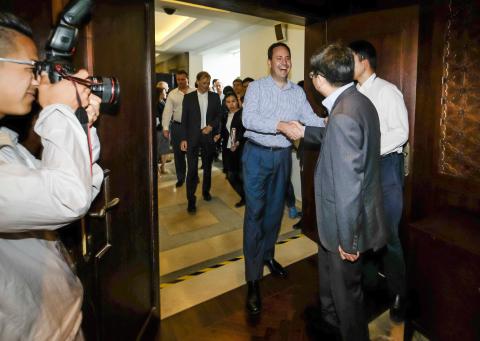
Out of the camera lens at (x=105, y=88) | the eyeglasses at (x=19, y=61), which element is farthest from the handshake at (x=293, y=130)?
the eyeglasses at (x=19, y=61)

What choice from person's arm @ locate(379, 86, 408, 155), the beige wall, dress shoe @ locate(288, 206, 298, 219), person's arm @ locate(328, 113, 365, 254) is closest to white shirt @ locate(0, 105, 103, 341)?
person's arm @ locate(328, 113, 365, 254)

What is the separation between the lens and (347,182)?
142cm

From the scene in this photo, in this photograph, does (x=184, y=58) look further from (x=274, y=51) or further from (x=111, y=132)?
(x=111, y=132)

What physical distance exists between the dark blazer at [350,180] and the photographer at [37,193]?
102 centimetres

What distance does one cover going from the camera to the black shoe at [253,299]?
6.86 ft

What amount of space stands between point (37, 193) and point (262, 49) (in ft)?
16.7

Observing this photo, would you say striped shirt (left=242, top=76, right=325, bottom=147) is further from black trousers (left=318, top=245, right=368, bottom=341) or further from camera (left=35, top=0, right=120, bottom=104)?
camera (left=35, top=0, right=120, bottom=104)

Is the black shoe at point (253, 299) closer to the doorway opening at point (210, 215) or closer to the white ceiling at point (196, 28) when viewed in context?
the doorway opening at point (210, 215)

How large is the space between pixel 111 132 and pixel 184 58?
9.07 metres

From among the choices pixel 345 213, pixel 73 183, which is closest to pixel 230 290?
pixel 345 213

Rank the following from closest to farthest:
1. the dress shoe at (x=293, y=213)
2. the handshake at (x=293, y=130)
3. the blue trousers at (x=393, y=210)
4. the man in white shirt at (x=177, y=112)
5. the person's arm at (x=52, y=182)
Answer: the person's arm at (x=52, y=182) → the handshake at (x=293, y=130) → the blue trousers at (x=393, y=210) → the dress shoe at (x=293, y=213) → the man in white shirt at (x=177, y=112)

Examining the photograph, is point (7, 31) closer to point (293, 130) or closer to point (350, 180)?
point (350, 180)

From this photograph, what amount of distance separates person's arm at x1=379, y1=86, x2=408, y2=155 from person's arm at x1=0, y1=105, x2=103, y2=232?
5.90 feet

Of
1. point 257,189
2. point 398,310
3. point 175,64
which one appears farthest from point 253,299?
point 175,64
